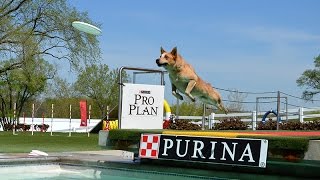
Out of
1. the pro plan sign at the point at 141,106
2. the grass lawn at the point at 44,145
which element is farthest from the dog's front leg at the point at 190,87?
the grass lawn at the point at 44,145

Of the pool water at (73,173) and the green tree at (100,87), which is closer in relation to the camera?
the pool water at (73,173)

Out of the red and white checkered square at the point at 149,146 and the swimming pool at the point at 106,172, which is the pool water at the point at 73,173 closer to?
the swimming pool at the point at 106,172

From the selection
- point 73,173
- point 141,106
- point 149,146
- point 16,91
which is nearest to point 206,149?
point 149,146

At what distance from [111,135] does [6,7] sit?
2117 cm

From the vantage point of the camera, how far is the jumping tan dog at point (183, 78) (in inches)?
364

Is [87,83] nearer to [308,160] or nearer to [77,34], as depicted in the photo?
[77,34]

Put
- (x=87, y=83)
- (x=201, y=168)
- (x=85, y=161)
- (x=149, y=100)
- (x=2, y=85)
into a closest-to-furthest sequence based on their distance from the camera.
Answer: (x=201, y=168), (x=85, y=161), (x=149, y=100), (x=2, y=85), (x=87, y=83)

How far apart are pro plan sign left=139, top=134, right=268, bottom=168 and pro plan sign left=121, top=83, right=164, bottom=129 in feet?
7.37

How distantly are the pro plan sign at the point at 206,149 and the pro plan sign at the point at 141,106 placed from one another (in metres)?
2.25

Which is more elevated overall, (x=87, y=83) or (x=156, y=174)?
(x=87, y=83)

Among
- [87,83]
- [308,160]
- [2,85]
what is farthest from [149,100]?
[87,83]

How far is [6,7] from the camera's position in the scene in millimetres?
28953

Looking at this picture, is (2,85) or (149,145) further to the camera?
(2,85)

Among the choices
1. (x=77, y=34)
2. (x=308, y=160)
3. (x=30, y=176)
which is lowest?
(x=30, y=176)
